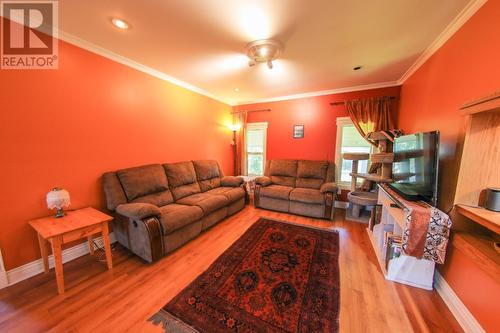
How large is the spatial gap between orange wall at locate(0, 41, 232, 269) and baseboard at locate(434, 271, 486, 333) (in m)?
3.71

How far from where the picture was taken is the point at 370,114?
328 cm

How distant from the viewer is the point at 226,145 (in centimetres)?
461

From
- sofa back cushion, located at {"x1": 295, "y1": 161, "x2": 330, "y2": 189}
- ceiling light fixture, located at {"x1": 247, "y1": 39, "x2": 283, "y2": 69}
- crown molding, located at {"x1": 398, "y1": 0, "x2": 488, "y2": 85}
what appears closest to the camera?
crown molding, located at {"x1": 398, "y1": 0, "x2": 488, "y2": 85}

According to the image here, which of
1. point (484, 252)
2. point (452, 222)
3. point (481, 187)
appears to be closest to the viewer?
point (484, 252)

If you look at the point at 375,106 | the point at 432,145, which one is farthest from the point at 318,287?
the point at 375,106

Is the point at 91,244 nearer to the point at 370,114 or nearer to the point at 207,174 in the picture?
the point at 207,174

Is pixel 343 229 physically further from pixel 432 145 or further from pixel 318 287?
pixel 432 145

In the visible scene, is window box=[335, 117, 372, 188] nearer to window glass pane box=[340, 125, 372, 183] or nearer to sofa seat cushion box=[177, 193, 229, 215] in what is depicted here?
window glass pane box=[340, 125, 372, 183]

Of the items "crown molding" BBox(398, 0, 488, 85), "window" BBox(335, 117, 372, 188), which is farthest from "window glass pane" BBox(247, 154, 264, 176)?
"crown molding" BBox(398, 0, 488, 85)

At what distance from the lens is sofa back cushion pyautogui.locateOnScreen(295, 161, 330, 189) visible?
12.0ft

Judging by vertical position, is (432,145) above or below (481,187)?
above

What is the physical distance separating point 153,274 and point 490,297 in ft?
8.86

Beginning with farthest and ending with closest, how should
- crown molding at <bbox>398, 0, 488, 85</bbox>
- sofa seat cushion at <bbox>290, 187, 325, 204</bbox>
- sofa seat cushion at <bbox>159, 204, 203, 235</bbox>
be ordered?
sofa seat cushion at <bbox>290, 187, 325, 204</bbox>, sofa seat cushion at <bbox>159, 204, 203, 235</bbox>, crown molding at <bbox>398, 0, 488, 85</bbox>

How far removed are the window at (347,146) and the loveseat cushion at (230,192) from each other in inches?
84.7
